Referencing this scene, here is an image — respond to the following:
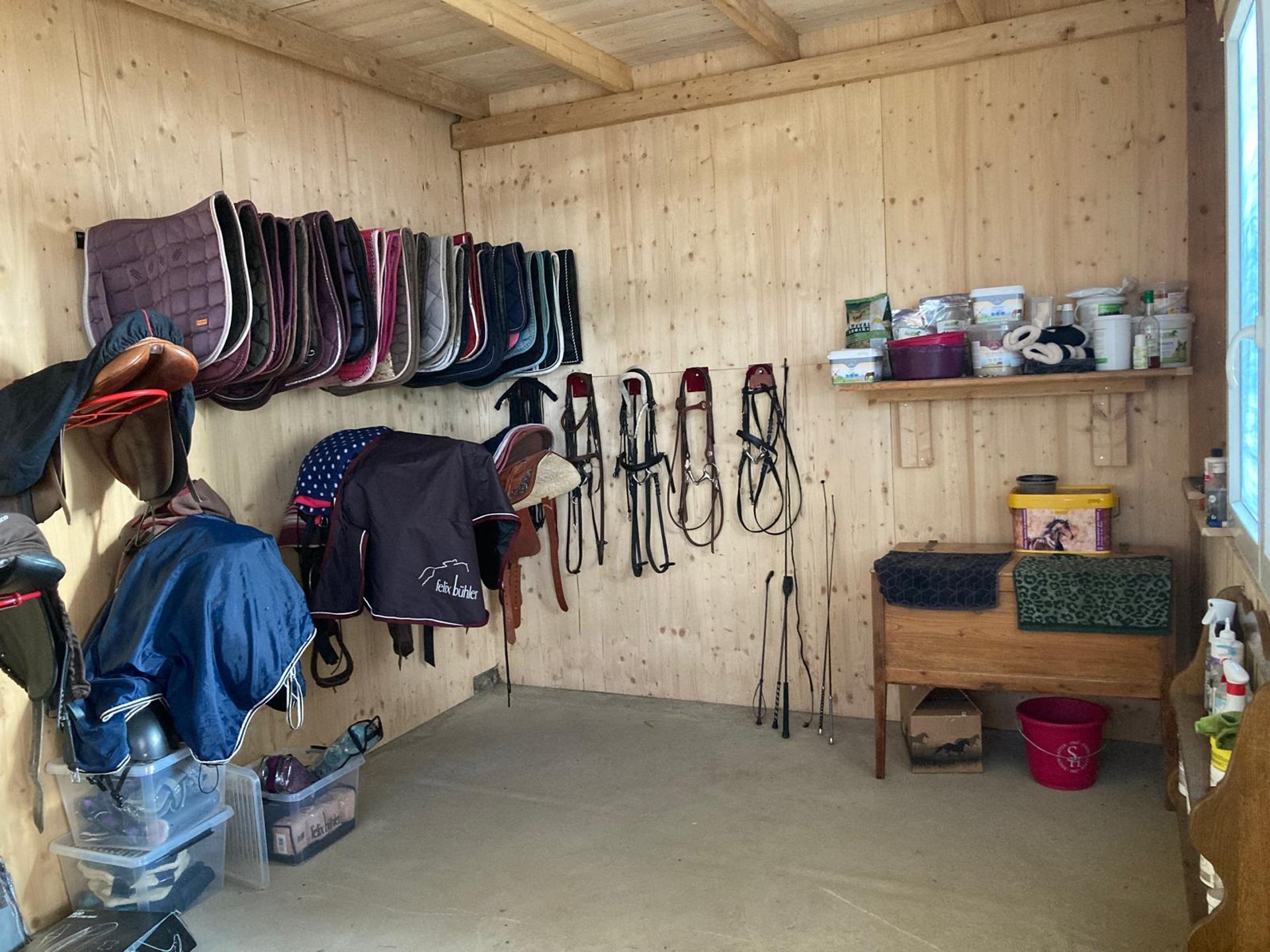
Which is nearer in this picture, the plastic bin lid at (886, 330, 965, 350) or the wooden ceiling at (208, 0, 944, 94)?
the wooden ceiling at (208, 0, 944, 94)

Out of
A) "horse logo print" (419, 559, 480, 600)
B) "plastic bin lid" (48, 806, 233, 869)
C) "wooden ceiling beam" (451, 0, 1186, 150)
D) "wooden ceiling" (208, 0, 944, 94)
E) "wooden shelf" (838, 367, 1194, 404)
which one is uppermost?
"wooden ceiling" (208, 0, 944, 94)

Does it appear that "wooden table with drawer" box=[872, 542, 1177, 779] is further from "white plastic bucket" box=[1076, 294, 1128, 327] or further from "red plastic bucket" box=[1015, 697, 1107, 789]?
"white plastic bucket" box=[1076, 294, 1128, 327]

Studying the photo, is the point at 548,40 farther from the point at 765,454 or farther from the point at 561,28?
the point at 765,454

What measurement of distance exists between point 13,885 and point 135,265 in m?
1.82

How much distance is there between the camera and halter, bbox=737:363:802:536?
4.38 m

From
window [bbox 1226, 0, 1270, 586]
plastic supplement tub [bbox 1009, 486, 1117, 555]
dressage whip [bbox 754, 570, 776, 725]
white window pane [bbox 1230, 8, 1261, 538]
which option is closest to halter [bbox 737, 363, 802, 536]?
dressage whip [bbox 754, 570, 776, 725]

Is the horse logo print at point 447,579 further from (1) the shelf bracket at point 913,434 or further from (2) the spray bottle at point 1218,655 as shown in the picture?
(2) the spray bottle at point 1218,655

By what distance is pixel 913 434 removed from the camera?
4.12m

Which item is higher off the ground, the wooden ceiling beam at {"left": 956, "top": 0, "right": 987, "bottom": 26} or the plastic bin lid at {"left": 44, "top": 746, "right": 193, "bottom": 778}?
the wooden ceiling beam at {"left": 956, "top": 0, "right": 987, "bottom": 26}

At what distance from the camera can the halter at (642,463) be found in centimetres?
463

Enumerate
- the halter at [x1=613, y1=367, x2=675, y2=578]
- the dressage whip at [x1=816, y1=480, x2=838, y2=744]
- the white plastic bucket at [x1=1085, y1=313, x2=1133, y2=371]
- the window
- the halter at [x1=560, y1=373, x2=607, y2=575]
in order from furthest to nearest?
the halter at [x1=560, y1=373, x2=607, y2=575], the halter at [x1=613, y1=367, x2=675, y2=578], the dressage whip at [x1=816, y1=480, x2=838, y2=744], the white plastic bucket at [x1=1085, y1=313, x2=1133, y2=371], the window

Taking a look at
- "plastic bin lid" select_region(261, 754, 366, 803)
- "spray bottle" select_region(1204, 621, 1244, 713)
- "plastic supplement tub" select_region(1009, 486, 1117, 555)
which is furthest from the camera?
"plastic supplement tub" select_region(1009, 486, 1117, 555)

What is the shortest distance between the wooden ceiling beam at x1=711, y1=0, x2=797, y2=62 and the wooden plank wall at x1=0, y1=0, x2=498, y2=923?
1.63 meters

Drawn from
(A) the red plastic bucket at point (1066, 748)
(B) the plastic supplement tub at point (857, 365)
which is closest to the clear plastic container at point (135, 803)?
(B) the plastic supplement tub at point (857, 365)
